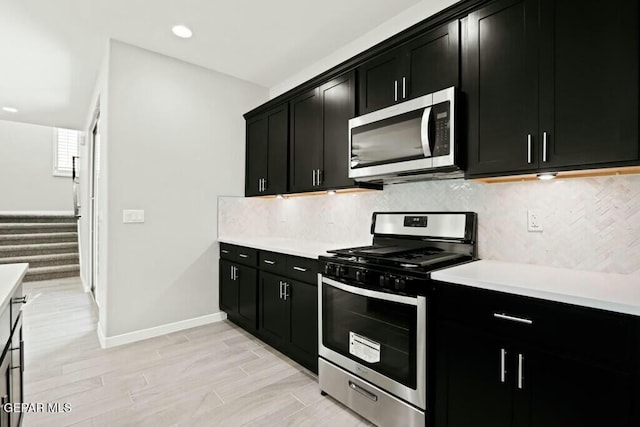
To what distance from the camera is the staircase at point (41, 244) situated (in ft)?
18.9

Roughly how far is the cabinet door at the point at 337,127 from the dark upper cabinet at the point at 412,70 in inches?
5.1

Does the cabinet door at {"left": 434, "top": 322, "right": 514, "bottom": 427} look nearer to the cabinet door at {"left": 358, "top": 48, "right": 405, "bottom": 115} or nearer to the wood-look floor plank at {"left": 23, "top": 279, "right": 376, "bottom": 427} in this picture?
the wood-look floor plank at {"left": 23, "top": 279, "right": 376, "bottom": 427}

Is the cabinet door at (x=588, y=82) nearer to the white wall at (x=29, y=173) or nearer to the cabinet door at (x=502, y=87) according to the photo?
the cabinet door at (x=502, y=87)

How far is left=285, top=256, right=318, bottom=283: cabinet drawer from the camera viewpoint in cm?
242

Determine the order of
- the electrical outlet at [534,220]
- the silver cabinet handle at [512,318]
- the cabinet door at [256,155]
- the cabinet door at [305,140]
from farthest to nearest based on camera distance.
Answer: the cabinet door at [256,155]
the cabinet door at [305,140]
the electrical outlet at [534,220]
the silver cabinet handle at [512,318]

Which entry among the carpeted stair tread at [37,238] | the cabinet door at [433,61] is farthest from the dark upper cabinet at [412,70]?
the carpeted stair tread at [37,238]

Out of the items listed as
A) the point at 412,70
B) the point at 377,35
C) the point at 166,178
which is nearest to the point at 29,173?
the point at 166,178

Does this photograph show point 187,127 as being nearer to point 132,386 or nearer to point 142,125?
point 142,125

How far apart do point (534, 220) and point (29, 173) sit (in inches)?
379

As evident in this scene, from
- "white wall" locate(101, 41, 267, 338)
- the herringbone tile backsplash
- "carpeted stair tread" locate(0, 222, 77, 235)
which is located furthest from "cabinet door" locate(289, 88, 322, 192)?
"carpeted stair tread" locate(0, 222, 77, 235)

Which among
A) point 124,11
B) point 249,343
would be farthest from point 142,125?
point 249,343

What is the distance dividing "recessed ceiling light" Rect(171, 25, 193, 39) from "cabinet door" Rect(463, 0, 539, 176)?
2299mm

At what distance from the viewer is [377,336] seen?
6.16ft

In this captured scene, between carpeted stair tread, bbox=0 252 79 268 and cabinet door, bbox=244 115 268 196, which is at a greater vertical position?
cabinet door, bbox=244 115 268 196
